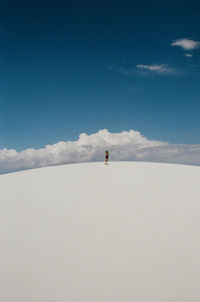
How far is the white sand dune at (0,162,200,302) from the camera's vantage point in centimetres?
650

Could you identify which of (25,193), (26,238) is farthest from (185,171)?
(26,238)

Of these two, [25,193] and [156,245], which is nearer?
[156,245]

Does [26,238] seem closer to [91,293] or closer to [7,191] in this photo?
[91,293]

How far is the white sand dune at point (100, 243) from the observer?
21.3 ft

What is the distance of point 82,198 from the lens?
15297 millimetres

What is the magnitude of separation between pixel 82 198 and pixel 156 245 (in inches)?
278

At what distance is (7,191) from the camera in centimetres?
1766

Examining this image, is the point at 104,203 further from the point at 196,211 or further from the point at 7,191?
the point at 7,191

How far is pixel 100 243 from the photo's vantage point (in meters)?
9.12

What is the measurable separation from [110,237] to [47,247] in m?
2.36

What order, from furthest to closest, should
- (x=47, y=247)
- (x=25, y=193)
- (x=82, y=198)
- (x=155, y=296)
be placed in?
(x=25, y=193) < (x=82, y=198) < (x=47, y=247) < (x=155, y=296)

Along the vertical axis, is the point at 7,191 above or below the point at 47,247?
above

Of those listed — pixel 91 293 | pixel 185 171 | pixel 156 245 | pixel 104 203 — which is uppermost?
pixel 185 171

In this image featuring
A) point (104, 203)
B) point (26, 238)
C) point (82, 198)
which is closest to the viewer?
point (26, 238)
